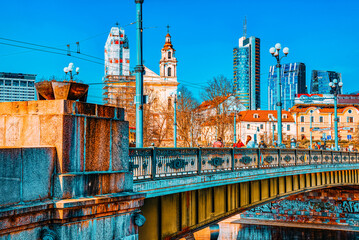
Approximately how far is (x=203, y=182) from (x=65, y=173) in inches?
218

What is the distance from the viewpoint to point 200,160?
10.7 metres

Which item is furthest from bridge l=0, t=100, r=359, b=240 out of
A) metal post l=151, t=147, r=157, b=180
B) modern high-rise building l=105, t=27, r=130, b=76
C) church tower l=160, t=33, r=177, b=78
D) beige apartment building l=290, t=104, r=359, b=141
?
beige apartment building l=290, t=104, r=359, b=141

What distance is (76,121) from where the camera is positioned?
5.89 metres

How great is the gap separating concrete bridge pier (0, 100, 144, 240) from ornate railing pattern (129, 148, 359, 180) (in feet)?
3.62

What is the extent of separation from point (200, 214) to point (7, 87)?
60.6 feet

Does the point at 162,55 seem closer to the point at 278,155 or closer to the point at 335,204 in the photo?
the point at 335,204

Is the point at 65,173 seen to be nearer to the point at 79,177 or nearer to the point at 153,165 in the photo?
the point at 79,177

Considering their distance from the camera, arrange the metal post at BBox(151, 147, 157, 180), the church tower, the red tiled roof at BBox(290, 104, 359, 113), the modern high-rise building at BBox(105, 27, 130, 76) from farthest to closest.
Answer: the red tiled roof at BBox(290, 104, 359, 113) → the church tower → the modern high-rise building at BBox(105, 27, 130, 76) → the metal post at BBox(151, 147, 157, 180)

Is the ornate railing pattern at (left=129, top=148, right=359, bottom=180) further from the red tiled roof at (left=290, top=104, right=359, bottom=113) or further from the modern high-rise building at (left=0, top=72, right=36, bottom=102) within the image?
the red tiled roof at (left=290, top=104, right=359, bottom=113)

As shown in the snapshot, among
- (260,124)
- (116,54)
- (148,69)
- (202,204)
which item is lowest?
(202,204)

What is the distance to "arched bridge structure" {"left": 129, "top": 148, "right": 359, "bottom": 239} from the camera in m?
8.80

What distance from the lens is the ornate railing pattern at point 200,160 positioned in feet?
28.1

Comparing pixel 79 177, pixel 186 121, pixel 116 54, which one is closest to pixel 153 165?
pixel 79 177

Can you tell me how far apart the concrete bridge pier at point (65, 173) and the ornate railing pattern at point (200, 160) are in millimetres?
1102
